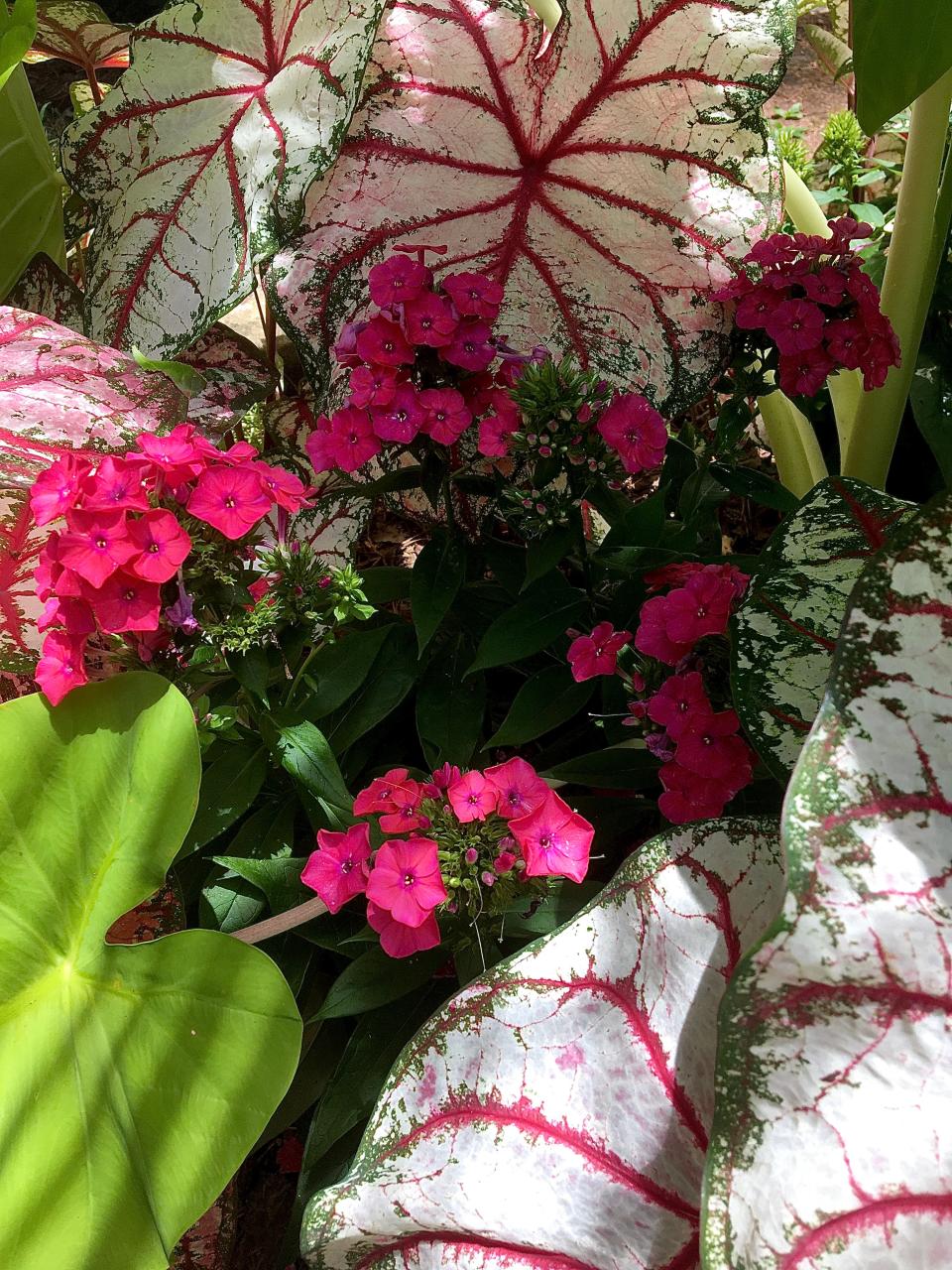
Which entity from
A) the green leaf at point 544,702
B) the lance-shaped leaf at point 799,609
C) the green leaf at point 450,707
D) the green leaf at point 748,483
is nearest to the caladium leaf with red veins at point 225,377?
the green leaf at point 450,707

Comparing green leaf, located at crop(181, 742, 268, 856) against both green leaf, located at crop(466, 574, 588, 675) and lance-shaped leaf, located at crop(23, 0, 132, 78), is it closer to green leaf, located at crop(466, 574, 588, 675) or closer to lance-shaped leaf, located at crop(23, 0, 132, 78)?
Result: green leaf, located at crop(466, 574, 588, 675)

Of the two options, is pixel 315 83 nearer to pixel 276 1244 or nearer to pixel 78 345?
pixel 78 345

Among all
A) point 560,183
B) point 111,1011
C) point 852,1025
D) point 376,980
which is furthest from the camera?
point 560,183

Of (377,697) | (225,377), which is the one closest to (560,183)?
(225,377)

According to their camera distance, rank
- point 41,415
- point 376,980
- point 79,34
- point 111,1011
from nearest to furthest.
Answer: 1. point 111,1011
2. point 376,980
3. point 41,415
4. point 79,34

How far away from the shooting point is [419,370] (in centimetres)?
105

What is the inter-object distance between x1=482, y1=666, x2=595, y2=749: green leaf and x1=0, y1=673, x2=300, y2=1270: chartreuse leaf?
40 cm

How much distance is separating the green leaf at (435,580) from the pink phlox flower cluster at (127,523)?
0.24 m

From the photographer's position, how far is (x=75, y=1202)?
2.70ft

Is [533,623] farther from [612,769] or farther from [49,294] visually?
[49,294]

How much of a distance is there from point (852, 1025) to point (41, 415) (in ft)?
3.33

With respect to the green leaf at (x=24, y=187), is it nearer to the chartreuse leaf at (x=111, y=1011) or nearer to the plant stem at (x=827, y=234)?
the chartreuse leaf at (x=111, y=1011)

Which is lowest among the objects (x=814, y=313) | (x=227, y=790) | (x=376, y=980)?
(x=376, y=980)

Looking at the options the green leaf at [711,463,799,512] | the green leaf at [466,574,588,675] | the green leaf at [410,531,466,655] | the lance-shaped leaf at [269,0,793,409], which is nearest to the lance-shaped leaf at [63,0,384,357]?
the lance-shaped leaf at [269,0,793,409]
